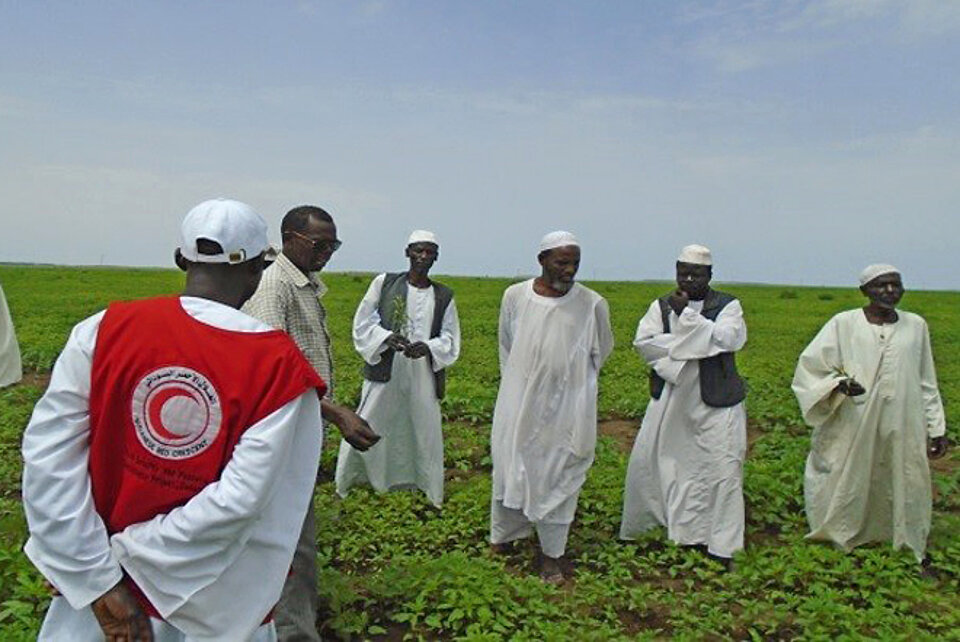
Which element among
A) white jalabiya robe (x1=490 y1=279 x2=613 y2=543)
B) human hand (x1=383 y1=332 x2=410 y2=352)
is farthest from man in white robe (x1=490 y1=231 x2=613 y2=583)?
human hand (x1=383 y1=332 x2=410 y2=352)

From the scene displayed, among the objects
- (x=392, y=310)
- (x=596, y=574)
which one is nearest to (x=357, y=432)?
(x=596, y=574)

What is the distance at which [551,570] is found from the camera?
212 inches

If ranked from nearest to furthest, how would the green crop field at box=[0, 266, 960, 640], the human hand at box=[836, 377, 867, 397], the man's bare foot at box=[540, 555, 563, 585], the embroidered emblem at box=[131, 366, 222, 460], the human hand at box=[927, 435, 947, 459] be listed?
the embroidered emblem at box=[131, 366, 222, 460], the green crop field at box=[0, 266, 960, 640], the man's bare foot at box=[540, 555, 563, 585], the human hand at box=[836, 377, 867, 397], the human hand at box=[927, 435, 947, 459]

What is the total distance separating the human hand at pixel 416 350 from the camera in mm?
6602

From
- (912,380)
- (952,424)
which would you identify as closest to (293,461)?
(912,380)

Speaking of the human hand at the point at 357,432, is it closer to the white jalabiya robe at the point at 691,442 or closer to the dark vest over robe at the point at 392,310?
the white jalabiya robe at the point at 691,442

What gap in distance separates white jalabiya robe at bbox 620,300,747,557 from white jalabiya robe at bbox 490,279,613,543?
23.0 inches

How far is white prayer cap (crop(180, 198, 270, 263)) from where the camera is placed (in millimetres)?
2277

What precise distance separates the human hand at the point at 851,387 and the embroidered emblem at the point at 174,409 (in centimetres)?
467

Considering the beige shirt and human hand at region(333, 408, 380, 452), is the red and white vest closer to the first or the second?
human hand at region(333, 408, 380, 452)

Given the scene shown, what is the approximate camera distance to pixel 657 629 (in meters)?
4.64

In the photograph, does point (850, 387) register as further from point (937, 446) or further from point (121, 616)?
point (121, 616)

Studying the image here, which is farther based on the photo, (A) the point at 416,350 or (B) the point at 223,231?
(A) the point at 416,350

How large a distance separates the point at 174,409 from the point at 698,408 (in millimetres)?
4365
